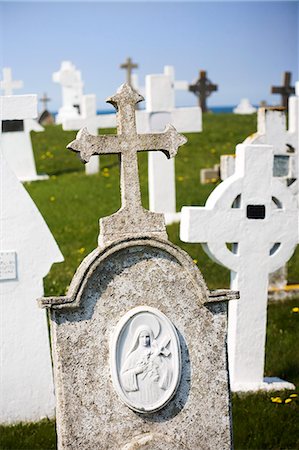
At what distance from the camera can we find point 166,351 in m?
5.01

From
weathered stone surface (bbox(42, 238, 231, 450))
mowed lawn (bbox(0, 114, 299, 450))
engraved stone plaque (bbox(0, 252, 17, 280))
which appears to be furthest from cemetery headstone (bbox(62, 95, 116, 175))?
weathered stone surface (bbox(42, 238, 231, 450))

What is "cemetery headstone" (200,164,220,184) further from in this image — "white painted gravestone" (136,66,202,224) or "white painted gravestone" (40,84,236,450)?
"white painted gravestone" (40,84,236,450)

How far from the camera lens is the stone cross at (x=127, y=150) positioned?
503 cm

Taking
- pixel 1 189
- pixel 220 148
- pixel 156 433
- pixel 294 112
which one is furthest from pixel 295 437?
pixel 220 148

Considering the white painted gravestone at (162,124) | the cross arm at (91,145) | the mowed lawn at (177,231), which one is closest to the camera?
the cross arm at (91,145)

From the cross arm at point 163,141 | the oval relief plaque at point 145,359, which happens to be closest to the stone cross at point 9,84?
the cross arm at point 163,141

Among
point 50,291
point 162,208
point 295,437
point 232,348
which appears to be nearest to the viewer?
point 295,437

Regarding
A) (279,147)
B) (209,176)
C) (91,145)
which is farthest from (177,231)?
(91,145)

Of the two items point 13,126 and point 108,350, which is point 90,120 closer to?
point 13,126

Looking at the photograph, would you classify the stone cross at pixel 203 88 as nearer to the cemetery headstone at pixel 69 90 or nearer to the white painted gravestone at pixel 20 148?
the cemetery headstone at pixel 69 90

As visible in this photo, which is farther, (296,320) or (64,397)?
(296,320)

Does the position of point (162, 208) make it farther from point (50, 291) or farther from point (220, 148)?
point (220, 148)

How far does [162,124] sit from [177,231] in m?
1.88

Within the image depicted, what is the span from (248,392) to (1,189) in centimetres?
257
